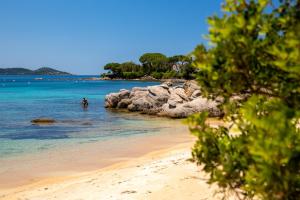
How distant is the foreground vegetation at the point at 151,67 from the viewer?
14912 cm

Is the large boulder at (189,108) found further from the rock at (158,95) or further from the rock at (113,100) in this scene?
the rock at (113,100)

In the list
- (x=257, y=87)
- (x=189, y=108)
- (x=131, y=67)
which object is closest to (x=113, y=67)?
(x=131, y=67)

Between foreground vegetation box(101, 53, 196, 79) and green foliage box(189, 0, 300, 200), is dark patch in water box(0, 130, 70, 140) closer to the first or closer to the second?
green foliage box(189, 0, 300, 200)

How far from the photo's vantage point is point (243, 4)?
401cm

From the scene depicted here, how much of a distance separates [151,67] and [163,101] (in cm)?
12131

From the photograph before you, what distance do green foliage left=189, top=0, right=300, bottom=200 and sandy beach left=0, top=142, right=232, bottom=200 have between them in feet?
17.1

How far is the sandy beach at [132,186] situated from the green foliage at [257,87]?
5216 millimetres

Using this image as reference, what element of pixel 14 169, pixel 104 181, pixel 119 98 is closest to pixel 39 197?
pixel 104 181

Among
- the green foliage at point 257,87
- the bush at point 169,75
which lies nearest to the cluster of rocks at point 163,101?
the green foliage at point 257,87

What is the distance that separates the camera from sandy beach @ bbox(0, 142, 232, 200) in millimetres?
10109

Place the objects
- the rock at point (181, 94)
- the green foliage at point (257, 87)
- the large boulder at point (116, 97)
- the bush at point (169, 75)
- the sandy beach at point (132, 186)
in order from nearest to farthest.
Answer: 1. the green foliage at point (257, 87)
2. the sandy beach at point (132, 186)
3. the rock at point (181, 94)
4. the large boulder at point (116, 97)
5. the bush at point (169, 75)

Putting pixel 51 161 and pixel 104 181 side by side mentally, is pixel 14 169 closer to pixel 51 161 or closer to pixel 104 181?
pixel 51 161

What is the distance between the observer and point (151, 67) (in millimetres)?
163500

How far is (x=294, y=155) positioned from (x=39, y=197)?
32.3 ft
